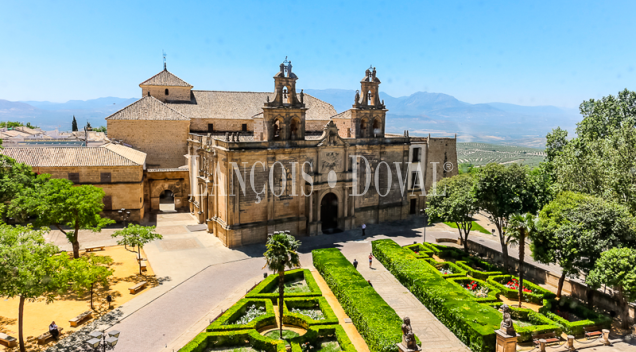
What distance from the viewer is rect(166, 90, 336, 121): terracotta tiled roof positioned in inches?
2133

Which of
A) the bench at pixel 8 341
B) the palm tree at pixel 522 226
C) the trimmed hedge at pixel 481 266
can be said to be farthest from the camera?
the trimmed hedge at pixel 481 266

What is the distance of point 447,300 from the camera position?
26.2 metres

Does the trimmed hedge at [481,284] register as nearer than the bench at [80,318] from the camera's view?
No

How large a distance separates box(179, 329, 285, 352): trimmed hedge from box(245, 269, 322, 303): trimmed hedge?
15.3 feet

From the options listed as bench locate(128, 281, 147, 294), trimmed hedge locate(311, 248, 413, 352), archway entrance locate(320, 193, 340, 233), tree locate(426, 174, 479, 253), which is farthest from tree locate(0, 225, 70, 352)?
tree locate(426, 174, 479, 253)

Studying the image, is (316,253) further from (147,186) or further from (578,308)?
(147,186)

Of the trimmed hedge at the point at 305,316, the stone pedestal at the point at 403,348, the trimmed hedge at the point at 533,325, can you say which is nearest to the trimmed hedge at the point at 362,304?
the stone pedestal at the point at 403,348

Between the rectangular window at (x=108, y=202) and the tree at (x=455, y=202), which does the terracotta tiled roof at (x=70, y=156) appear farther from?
the tree at (x=455, y=202)

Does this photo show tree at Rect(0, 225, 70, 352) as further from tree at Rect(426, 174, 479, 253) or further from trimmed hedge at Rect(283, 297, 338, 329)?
tree at Rect(426, 174, 479, 253)

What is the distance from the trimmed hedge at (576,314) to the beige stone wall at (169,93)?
161ft

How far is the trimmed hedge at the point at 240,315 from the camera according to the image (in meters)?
23.3

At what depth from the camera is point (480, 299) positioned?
89.5 feet

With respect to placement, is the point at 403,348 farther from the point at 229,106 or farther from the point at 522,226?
the point at 229,106

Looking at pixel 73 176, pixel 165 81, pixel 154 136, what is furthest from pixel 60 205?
pixel 165 81
